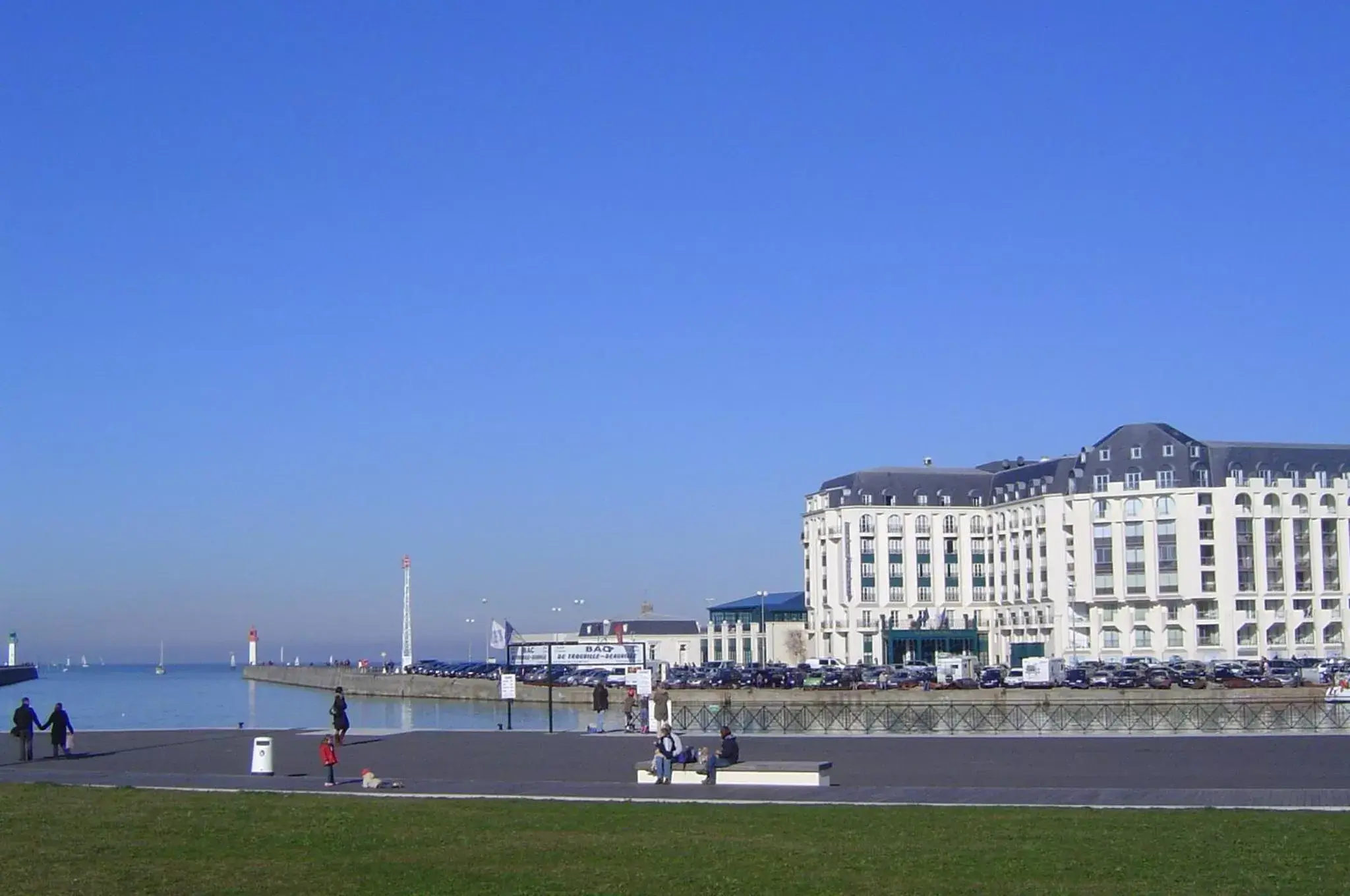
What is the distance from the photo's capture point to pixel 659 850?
1961 centimetres

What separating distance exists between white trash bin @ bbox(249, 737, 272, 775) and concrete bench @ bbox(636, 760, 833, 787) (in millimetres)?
8812

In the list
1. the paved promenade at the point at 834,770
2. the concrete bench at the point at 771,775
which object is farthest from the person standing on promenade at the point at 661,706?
the concrete bench at the point at 771,775

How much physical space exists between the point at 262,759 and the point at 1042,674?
220 ft

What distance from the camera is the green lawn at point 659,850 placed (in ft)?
55.7

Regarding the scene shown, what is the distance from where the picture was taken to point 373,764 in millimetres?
35812

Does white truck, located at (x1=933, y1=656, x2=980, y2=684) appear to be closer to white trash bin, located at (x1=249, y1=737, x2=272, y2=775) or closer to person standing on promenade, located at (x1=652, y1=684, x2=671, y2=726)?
person standing on promenade, located at (x1=652, y1=684, x2=671, y2=726)

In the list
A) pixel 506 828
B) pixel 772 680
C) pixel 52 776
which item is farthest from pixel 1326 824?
pixel 772 680

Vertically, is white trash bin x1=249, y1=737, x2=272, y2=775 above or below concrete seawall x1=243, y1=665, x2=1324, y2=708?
above

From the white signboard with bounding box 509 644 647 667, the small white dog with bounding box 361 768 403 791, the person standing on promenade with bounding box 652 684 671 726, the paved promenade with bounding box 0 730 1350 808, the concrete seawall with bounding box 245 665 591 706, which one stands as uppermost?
the person standing on promenade with bounding box 652 684 671 726

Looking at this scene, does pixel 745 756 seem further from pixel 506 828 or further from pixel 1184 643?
pixel 1184 643

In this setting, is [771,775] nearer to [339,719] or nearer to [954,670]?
[339,719]

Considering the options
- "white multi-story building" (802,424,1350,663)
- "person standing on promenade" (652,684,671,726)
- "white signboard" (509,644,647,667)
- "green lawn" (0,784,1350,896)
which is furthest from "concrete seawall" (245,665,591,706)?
"green lawn" (0,784,1350,896)

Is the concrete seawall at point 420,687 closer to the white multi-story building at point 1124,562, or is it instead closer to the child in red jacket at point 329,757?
the white multi-story building at point 1124,562

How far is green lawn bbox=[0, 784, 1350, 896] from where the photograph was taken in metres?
17.0
